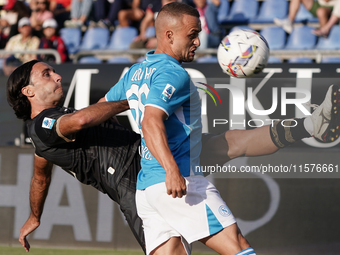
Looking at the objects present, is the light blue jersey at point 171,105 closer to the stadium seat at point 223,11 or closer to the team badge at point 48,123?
the team badge at point 48,123

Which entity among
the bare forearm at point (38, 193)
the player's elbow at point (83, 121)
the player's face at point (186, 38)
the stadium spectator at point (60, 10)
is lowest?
the bare forearm at point (38, 193)

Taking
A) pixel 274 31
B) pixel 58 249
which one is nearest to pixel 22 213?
pixel 58 249

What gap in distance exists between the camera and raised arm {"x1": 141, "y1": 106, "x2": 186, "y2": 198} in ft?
8.84

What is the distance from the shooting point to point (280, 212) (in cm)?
631

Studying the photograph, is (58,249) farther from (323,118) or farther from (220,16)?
(220,16)

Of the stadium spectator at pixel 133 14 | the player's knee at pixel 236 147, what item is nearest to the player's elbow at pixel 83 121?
the player's knee at pixel 236 147

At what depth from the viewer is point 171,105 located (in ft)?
9.43

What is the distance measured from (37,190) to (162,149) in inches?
69.9

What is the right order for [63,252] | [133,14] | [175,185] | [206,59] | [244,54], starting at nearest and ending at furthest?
[175,185] → [244,54] → [63,252] → [206,59] → [133,14]

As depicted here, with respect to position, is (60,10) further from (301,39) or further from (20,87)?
(20,87)

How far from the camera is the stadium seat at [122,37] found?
31.4 feet

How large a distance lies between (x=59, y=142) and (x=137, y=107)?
28.9 inches

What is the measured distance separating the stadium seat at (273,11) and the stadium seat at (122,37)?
8.04 feet

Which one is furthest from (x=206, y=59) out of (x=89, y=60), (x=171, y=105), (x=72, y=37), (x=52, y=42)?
(x=171, y=105)
